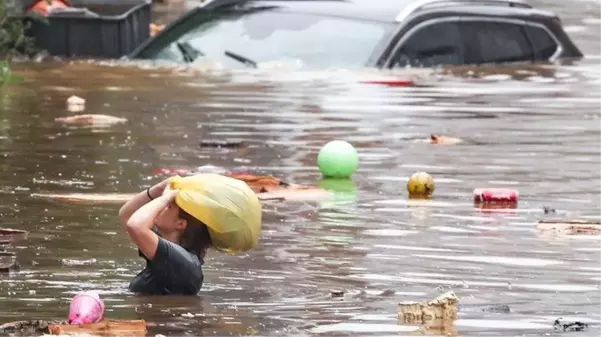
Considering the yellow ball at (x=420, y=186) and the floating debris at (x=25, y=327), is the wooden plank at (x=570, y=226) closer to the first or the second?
the yellow ball at (x=420, y=186)

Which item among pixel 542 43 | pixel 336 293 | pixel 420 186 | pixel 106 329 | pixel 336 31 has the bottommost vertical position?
pixel 542 43

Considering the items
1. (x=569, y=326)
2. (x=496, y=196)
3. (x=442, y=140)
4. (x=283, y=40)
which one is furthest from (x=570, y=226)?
(x=283, y=40)

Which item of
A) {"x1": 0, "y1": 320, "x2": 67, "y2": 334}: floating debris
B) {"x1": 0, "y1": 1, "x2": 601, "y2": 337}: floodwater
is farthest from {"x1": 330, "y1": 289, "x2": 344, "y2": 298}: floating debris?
{"x1": 0, "y1": 320, "x2": 67, "y2": 334}: floating debris

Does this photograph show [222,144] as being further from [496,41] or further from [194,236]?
[496,41]

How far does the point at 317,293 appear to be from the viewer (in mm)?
7594

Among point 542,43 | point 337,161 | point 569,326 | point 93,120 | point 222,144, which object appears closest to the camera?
point 569,326

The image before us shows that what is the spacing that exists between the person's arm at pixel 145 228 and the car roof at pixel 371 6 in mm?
11714

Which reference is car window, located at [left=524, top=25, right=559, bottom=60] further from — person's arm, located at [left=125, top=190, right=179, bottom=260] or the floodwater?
person's arm, located at [left=125, top=190, right=179, bottom=260]

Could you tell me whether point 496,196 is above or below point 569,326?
below

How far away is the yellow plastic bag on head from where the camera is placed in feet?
24.8

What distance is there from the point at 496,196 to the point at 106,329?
4303 mm

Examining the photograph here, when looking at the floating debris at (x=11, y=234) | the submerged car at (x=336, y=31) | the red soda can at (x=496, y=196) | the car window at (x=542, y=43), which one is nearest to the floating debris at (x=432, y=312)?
the floating debris at (x=11, y=234)

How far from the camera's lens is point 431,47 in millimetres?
19953

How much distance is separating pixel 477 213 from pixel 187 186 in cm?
290
